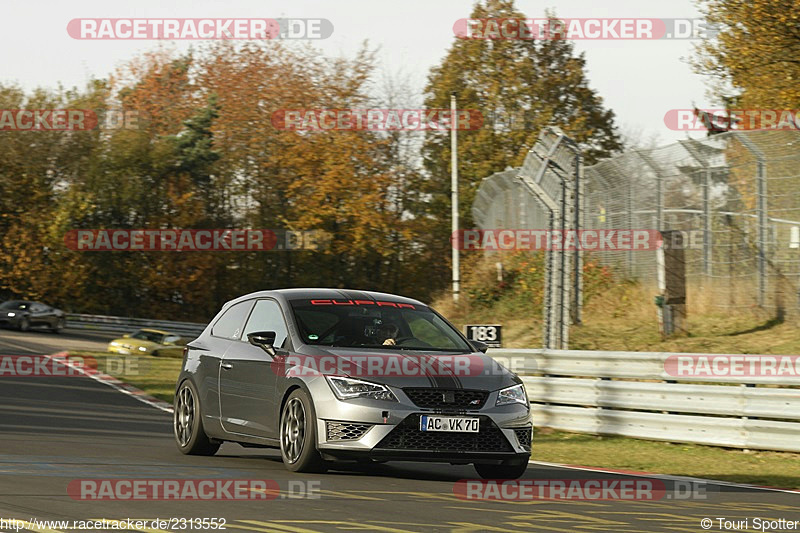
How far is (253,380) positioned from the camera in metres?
11.3

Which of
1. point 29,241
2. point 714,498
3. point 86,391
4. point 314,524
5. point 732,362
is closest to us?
point 314,524

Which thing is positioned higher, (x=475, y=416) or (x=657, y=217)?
(x=657, y=217)

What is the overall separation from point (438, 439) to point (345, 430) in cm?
71

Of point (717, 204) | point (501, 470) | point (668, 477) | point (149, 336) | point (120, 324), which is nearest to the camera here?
point (501, 470)

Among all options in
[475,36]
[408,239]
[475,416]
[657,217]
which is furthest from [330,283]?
[475,416]

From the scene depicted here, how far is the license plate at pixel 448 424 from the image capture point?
9.98m

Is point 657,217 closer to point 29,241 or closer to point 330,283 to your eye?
point 330,283

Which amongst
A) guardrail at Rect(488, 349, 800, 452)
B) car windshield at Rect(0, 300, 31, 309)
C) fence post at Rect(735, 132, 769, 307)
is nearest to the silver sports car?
guardrail at Rect(488, 349, 800, 452)

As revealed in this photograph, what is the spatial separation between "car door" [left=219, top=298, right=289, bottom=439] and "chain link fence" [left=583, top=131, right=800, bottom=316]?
37.8 ft

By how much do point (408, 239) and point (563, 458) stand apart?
42.6m

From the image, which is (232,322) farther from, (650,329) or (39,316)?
(39,316)

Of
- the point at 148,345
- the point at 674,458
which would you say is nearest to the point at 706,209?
the point at 674,458

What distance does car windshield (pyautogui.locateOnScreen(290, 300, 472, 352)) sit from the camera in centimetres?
1095

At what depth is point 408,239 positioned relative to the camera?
185ft
